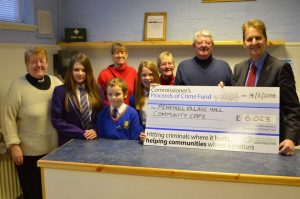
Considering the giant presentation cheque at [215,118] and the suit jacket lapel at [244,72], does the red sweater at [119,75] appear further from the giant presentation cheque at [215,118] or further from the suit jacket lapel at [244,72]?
the suit jacket lapel at [244,72]

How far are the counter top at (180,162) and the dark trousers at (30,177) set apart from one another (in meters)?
0.56

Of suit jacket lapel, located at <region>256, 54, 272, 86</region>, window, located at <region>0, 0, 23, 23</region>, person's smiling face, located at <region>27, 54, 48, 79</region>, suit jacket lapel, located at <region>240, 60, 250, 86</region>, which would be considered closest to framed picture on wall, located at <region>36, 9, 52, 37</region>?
window, located at <region>0, 0, 23, 23</region>

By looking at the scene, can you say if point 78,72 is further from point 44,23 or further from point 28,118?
point 44,23

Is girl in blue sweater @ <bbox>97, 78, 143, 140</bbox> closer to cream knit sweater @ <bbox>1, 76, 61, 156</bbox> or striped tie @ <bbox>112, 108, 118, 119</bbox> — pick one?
striped tie @ <bbox>112, 108, 118, 119</bbox>

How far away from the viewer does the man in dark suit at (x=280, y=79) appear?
1.58 meters

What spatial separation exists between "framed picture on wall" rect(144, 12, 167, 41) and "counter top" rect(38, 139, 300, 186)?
6.77 feet

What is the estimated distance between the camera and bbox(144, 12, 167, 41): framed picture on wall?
11.5 ft

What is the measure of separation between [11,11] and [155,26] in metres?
1.55

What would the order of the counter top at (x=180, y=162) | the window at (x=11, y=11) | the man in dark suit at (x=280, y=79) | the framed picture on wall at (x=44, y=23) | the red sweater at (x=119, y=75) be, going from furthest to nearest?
the framed picture on wall at (x=44, y=23)
the window at (x=11, y=11)
the red sweater at (x=119, y=75)
the man in dark suit at (x=280, y=79)
the counter top at (x=180, y=162)

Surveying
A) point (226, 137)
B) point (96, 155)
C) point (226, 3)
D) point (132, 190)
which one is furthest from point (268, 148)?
point (226, 3)

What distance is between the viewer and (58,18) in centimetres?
367

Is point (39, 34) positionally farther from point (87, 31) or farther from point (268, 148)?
point (268, 148)

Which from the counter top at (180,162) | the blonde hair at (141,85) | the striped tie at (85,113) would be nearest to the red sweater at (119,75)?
the blonde hair at (141,85)

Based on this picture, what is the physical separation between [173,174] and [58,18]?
293 cm
